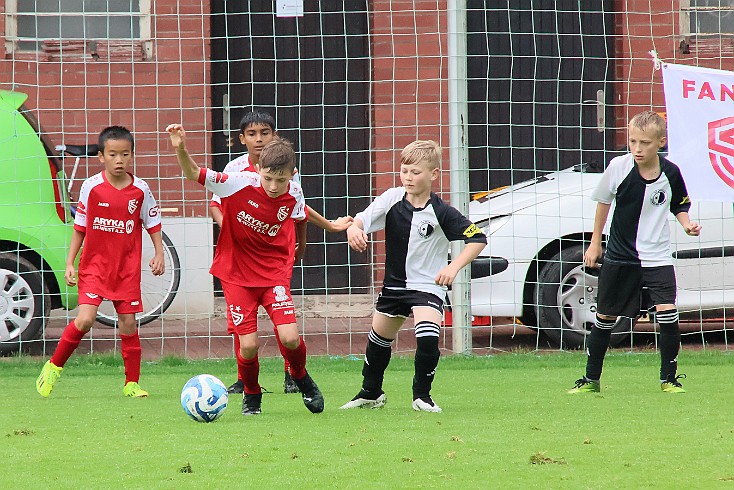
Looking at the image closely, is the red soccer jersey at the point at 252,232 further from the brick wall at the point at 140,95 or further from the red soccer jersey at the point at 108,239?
the brick wall at the point at 140,95

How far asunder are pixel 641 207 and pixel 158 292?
4.75 meters

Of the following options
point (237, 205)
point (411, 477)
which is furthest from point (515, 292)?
point (411, 477)

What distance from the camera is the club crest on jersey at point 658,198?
660 centimetres

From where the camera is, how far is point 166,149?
1040 centimetres

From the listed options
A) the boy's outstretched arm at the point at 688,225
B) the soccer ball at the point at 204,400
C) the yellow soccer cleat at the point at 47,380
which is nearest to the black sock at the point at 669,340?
the boy's outstretched arm at the point at 688,225

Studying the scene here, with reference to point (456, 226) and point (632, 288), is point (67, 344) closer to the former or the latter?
point (456, 226)

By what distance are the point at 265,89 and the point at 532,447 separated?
296 inches

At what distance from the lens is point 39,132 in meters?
9.02

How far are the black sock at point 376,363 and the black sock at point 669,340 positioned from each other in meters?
1.55

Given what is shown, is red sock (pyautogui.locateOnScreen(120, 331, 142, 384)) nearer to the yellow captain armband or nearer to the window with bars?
the yellow captain armband

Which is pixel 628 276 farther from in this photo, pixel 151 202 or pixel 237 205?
pixel 151 202

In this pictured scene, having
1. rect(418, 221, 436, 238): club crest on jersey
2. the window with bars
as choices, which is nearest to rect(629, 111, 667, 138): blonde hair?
rect(418, 221, 436, 238): club crest on jersey

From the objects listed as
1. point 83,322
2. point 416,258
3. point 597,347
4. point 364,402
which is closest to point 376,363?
point 364,402

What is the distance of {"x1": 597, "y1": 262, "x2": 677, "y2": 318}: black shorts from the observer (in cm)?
654
